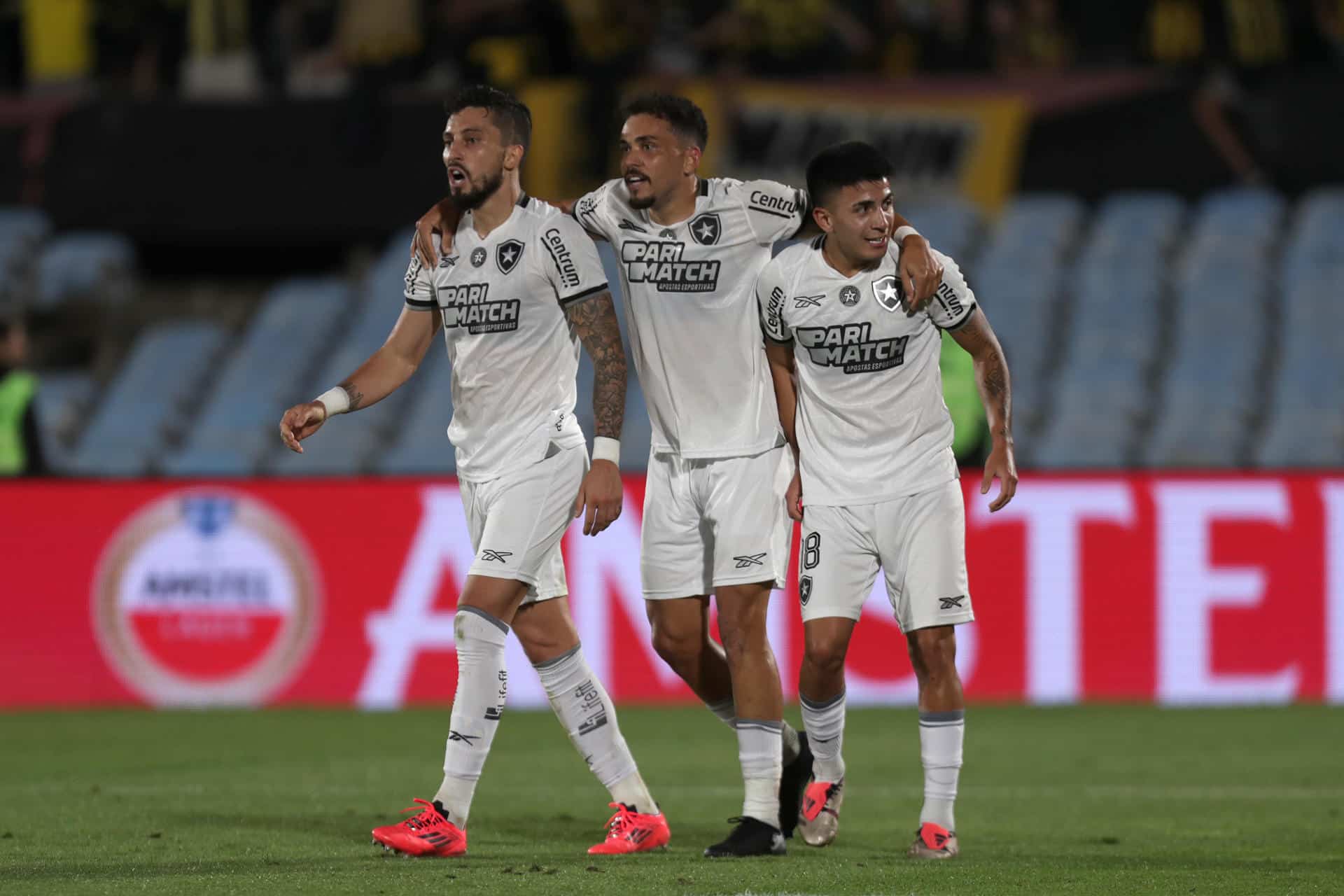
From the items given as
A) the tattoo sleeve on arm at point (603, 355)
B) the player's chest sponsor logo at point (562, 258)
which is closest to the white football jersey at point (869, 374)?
the tattoo sleeve on arm at point (603, 355)

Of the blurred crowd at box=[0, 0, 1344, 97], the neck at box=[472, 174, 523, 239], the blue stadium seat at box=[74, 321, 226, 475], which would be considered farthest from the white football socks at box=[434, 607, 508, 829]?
the blurred crowd at box=[0, 0, 1344, 97]

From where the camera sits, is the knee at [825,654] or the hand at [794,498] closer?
the knee at [825,654]

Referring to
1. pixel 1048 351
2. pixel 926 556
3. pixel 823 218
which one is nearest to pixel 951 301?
pixel 823 218

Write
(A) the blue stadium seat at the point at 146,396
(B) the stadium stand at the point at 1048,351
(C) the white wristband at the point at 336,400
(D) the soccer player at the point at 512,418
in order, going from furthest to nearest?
(A) the blue stadium seat at the point at 146,396 < (B) the stadium stand at the point at 1048,351 < (C) the white wristband at the point at 336,400 < (D) the soccer player at the point at 512,418

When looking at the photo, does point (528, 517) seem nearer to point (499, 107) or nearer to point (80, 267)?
point (499, 107)

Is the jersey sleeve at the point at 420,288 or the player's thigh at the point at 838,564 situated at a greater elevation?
the jersey sleeve at the point at 420,288

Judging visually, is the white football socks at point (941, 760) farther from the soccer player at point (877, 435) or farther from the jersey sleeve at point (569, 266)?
the jersey sleeve at point (569, 266)

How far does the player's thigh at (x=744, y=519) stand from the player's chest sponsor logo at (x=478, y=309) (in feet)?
2.51

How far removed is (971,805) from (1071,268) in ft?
28.5

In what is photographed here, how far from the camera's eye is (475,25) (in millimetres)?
16156

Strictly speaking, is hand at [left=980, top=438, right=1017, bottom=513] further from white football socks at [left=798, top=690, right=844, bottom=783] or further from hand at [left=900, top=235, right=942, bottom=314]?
white football socks at [left=798, top=690, right=844, bottom=783]

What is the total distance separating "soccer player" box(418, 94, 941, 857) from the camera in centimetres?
614

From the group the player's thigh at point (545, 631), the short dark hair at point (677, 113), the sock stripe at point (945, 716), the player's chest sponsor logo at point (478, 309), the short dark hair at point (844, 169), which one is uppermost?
the short dark hair at point (677, 113)

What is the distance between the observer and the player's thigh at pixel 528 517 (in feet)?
19.9
